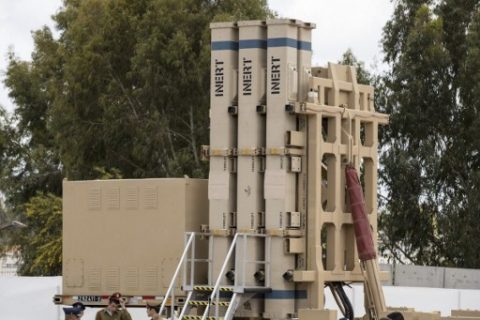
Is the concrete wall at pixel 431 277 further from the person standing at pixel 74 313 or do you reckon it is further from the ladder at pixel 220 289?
the person standing at pixel 74 313

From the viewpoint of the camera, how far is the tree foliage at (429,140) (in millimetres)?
51812

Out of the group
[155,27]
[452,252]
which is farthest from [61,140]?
[452,252]

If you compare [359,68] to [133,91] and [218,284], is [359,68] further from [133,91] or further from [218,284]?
[218,284]

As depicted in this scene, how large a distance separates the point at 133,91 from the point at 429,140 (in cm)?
1172

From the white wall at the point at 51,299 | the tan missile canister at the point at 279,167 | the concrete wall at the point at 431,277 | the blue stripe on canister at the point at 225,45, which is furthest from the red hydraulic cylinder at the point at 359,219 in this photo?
the concrete wall at the point at 431,277

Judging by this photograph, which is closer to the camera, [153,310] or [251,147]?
[153,310]

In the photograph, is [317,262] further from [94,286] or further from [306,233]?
[94,286]

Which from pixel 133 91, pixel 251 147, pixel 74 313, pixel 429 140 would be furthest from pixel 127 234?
pixel 133 91

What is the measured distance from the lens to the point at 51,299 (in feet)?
109

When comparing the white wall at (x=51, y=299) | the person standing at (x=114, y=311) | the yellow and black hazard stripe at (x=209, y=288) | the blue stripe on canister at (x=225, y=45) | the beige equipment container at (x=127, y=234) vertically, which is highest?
the blue stripe on canister at (x=225, y=45)

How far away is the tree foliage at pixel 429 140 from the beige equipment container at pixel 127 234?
28.8 meters

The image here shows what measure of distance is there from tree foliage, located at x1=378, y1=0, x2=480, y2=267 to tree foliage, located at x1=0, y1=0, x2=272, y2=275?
676 centimetres

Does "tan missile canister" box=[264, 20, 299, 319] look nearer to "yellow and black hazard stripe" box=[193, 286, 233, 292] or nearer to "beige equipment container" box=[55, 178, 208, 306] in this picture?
"yellow and black hazard stripe" box=[193, 286, 233, 292]

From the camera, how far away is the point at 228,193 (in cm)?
2262
